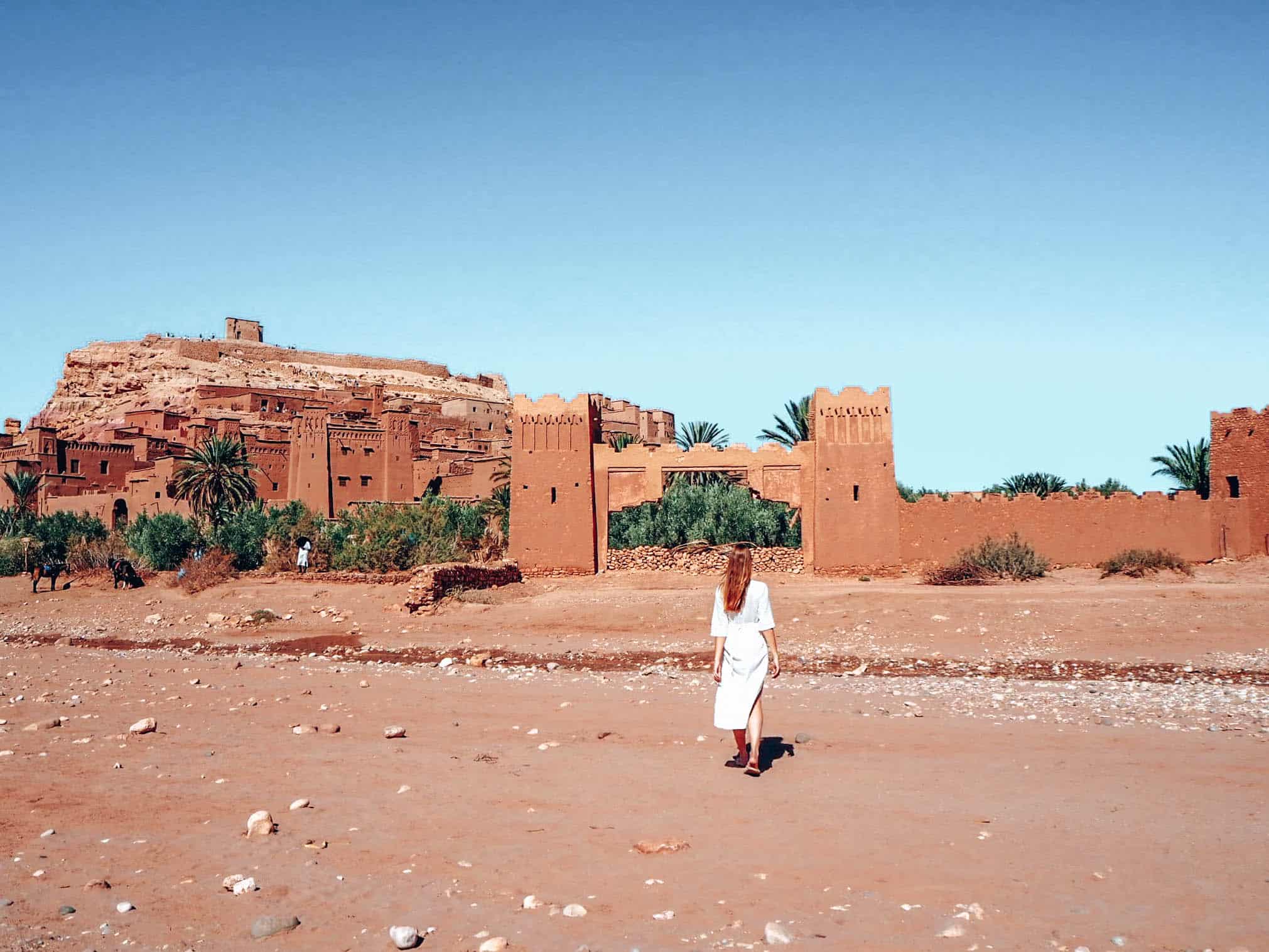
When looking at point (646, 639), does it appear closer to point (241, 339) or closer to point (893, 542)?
point (893, 542)

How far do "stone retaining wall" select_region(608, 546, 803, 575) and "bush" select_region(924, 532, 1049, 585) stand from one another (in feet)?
13.5

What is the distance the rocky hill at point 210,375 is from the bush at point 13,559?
48.9 meters

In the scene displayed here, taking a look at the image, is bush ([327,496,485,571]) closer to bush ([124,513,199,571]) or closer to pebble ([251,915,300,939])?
bush ([124,513,199,571])

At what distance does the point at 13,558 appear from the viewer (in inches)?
1451

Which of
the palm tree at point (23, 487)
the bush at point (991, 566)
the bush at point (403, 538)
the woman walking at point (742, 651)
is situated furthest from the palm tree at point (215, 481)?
the woman walking at point (742, 651)

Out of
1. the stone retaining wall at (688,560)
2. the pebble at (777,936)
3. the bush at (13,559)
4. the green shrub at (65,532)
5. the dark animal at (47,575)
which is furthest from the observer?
the green shrub at (65,532)

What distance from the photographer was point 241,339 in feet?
346

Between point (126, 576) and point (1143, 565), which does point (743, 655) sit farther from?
point (126, 576)

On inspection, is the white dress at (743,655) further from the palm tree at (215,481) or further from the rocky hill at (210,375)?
the rocky hill at (210,375)

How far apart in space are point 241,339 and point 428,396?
24117 millimetres

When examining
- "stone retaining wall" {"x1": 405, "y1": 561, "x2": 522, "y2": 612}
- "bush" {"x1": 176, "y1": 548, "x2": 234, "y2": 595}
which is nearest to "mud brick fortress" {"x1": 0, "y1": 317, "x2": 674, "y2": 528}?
"bush" {"x1": 176, "y1": 548, "x2": 234, "y2": 595}

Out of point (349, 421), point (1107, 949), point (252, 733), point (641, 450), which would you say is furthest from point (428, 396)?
point (1107, 949)

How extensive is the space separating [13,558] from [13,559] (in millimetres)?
41

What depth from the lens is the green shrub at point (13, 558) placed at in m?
36.4
